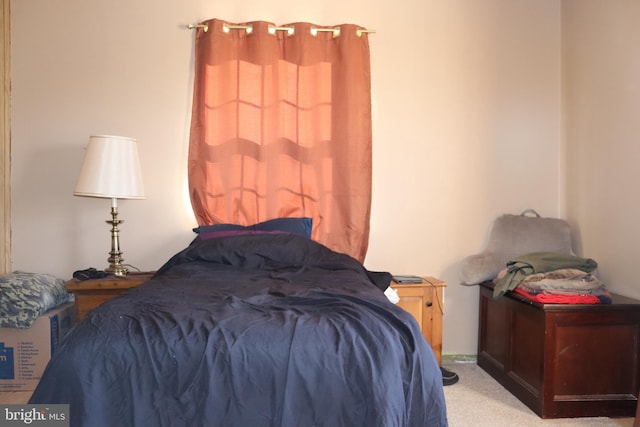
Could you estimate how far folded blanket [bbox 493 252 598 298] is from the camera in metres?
2.84

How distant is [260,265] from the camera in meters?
2.69

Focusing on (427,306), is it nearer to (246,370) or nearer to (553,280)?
(553,280)

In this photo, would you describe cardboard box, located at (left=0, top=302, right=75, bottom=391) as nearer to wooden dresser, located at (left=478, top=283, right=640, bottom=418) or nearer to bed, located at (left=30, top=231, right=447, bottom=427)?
bed, located at (left=30, top=231, right=447, bottom=427)

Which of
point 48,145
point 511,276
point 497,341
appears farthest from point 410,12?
point 48,145

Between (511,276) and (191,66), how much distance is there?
8.07ft

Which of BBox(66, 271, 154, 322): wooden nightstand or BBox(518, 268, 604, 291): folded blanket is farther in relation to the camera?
BBox(66, 271, 154, 322): wooden nightstand

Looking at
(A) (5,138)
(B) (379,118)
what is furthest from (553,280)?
(A) (5,138)

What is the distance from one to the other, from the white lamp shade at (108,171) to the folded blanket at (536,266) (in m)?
2.26

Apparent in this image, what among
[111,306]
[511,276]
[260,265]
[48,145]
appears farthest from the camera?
[48,145]

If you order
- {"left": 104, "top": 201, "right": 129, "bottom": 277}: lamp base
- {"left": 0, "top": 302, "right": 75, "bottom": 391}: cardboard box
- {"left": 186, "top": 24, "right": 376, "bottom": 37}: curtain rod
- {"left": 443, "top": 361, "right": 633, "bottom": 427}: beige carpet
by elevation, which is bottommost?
{"left": 443, "top": 361, "right": 633, "bottom": 427}: beige carpet

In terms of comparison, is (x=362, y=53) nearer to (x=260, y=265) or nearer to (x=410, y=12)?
(x=410, y=12)

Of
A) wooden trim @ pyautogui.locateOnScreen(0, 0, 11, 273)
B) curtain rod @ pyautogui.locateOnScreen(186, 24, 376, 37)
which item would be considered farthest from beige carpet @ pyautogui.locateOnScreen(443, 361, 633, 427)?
wooden trim @ pyautogui.locateOnScreen(0, 0, 11, 273)

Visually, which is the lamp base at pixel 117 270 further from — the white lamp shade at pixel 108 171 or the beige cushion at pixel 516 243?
the beige cushion at pixel 516 243

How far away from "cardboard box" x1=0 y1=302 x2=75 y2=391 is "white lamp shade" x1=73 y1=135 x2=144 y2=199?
2.54ft
